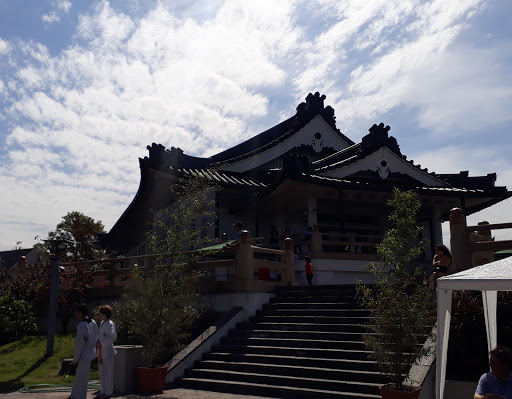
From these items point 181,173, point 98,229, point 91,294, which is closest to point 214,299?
point 91,294

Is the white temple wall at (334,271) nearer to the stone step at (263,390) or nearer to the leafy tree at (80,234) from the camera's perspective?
the stone step at (263,390)

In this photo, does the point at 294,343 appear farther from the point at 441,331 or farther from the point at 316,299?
the point at 441,331

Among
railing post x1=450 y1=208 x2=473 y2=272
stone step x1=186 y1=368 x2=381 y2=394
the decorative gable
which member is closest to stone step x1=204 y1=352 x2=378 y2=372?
stone step x1=186 y1=368 x2=381 y2=394

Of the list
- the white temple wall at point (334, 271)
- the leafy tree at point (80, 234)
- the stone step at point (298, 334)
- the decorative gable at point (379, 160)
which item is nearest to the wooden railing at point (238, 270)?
the stone step at point (298, 334)

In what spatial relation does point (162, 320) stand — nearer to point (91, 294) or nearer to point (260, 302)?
point (260, 302)

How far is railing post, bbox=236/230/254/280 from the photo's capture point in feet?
39.6

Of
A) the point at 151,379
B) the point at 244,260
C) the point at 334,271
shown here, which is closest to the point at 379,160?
the point at 334,271

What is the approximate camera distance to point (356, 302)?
11.2m

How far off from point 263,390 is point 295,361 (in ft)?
3.25

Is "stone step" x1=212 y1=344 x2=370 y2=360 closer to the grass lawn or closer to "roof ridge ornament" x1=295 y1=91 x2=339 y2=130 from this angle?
the grass lawn

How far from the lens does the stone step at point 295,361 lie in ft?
28.7

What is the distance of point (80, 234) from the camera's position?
31719mm

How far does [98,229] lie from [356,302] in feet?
86.2

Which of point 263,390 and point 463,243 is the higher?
point 463,243
